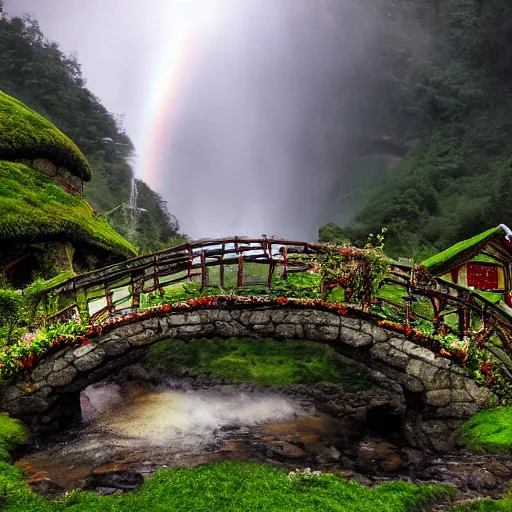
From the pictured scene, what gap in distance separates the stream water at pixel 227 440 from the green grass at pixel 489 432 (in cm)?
20

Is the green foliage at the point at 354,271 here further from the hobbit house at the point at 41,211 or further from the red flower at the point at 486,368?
the hobbit house at the point at 41,211

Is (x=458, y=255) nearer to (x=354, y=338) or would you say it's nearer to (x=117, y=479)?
(x=354, y=338)

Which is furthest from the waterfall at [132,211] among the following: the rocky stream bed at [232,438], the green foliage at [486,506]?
the green foliage at [486,506]

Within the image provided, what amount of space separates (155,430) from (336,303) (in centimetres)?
379

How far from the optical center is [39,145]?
566 inches

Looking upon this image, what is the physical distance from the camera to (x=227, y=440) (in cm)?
771

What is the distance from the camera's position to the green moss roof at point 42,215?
11.4m

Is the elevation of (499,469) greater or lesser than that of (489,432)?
lesser

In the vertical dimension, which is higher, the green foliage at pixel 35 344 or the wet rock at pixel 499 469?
the green foliage at pixel 35 344

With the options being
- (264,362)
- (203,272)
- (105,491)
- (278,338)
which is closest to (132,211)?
(264,362)

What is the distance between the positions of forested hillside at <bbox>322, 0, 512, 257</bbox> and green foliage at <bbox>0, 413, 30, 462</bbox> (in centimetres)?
2625

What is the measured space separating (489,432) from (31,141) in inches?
544

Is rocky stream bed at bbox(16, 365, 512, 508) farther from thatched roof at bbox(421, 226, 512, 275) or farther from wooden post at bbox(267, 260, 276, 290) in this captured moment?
thatched roof at bbox(421, 226, 512, 275)

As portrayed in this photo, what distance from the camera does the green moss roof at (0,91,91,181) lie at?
44.8 feet
